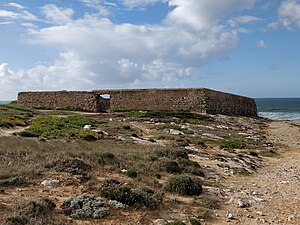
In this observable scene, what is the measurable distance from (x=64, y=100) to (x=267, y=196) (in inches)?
1286

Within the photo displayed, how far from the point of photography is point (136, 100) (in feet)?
130

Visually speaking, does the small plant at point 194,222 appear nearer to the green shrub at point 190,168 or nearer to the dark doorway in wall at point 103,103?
the green shrub at point 190,168

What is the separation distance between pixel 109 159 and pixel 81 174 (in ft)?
7.11

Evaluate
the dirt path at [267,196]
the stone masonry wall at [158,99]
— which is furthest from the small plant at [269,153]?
the stone masonry wall at [158,99]

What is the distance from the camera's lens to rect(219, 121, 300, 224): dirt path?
380 inches

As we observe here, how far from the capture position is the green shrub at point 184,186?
11180 mm

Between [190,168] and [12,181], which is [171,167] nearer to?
[190,168]

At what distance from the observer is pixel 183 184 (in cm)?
1130

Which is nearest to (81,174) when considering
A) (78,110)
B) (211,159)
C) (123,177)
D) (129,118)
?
(123,177)

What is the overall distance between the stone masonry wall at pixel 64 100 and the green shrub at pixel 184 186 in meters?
30.1

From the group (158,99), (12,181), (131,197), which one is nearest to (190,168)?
(131,197)

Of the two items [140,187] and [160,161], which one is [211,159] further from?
[140,187]

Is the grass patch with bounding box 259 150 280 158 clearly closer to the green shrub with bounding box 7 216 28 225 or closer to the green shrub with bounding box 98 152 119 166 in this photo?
the green shrub with bounding box 98 152 119 166

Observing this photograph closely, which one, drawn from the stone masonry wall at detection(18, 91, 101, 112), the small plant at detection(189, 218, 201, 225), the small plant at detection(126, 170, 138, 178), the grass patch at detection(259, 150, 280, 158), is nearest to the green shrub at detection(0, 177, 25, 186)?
the small plant at detection(126, 170, 138, 178)
